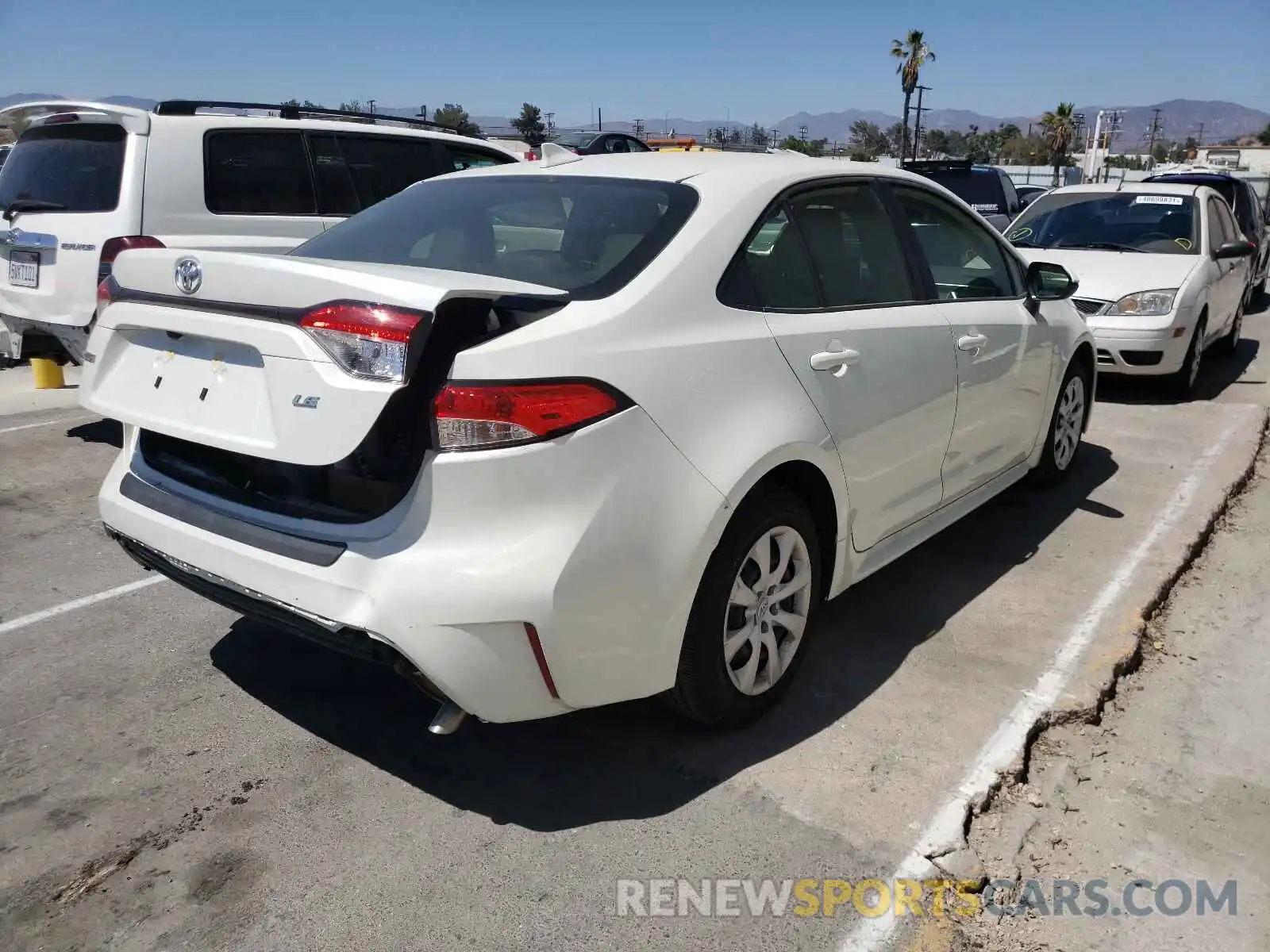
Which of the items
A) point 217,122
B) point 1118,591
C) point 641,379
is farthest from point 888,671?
point 217,122

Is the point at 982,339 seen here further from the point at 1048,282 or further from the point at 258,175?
the point at 258,175

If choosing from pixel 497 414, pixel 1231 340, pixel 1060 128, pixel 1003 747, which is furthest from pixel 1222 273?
pixel 1060 128

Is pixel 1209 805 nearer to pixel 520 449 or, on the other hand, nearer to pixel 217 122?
pixel 520 449

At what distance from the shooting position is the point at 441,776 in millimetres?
2949

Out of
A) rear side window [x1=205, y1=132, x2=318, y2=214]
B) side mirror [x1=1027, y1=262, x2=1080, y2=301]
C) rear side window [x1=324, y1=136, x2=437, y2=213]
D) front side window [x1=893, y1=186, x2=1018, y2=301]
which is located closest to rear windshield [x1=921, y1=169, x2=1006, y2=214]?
rear side window [x1=324, y1=136, x2=437, y2=213]

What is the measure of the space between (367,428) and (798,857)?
1558mm

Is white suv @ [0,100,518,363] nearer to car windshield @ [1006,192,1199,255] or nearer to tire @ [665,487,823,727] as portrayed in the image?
tire @ [665,487,823,727]

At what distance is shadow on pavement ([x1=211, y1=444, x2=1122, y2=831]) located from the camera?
2885 mm

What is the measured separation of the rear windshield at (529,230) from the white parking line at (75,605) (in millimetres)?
1665

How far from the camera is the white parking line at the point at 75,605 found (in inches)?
154

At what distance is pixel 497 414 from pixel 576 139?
1970 centimetres

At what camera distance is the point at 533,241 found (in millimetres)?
3213

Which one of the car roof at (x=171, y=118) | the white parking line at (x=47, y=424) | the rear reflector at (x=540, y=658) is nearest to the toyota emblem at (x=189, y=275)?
the rear reflector at (x=540, y=658)

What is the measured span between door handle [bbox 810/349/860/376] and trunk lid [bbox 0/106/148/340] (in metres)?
4.46
